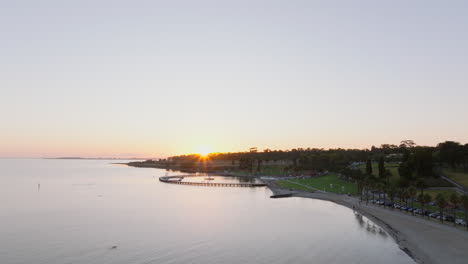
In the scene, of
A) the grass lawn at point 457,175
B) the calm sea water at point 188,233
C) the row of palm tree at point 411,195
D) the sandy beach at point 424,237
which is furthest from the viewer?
the grass lawn at point 457,175

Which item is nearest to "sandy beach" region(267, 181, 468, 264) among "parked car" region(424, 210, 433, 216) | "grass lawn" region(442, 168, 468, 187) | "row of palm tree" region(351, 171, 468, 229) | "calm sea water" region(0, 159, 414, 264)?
"parked car" region(424, 210, 433, 216)

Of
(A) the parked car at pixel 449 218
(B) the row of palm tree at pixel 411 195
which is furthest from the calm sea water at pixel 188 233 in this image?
(A) the parked car at pixel 449 218

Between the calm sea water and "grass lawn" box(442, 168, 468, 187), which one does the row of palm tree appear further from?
"grass lawn" box(442, 168, 468, 187)

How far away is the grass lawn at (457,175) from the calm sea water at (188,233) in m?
36.2

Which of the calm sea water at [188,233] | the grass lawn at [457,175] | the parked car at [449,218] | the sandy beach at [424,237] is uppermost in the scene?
the grass lawn at [457,175]

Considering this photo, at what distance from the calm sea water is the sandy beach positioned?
6.25 feet

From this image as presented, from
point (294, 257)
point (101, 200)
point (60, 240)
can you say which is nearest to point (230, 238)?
point (294, 257)

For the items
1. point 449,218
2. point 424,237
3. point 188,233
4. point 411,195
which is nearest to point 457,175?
point 411,195

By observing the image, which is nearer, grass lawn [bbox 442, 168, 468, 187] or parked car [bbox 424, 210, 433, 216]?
parked car [bbox 424, 210, 433, 216]

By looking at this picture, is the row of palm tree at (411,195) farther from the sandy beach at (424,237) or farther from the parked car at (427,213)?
the sandy beach at (424,237)

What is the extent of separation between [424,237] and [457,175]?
226 ft

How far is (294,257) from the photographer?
2222 inches

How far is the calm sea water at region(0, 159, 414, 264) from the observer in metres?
56.7

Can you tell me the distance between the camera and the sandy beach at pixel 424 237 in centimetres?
5278
